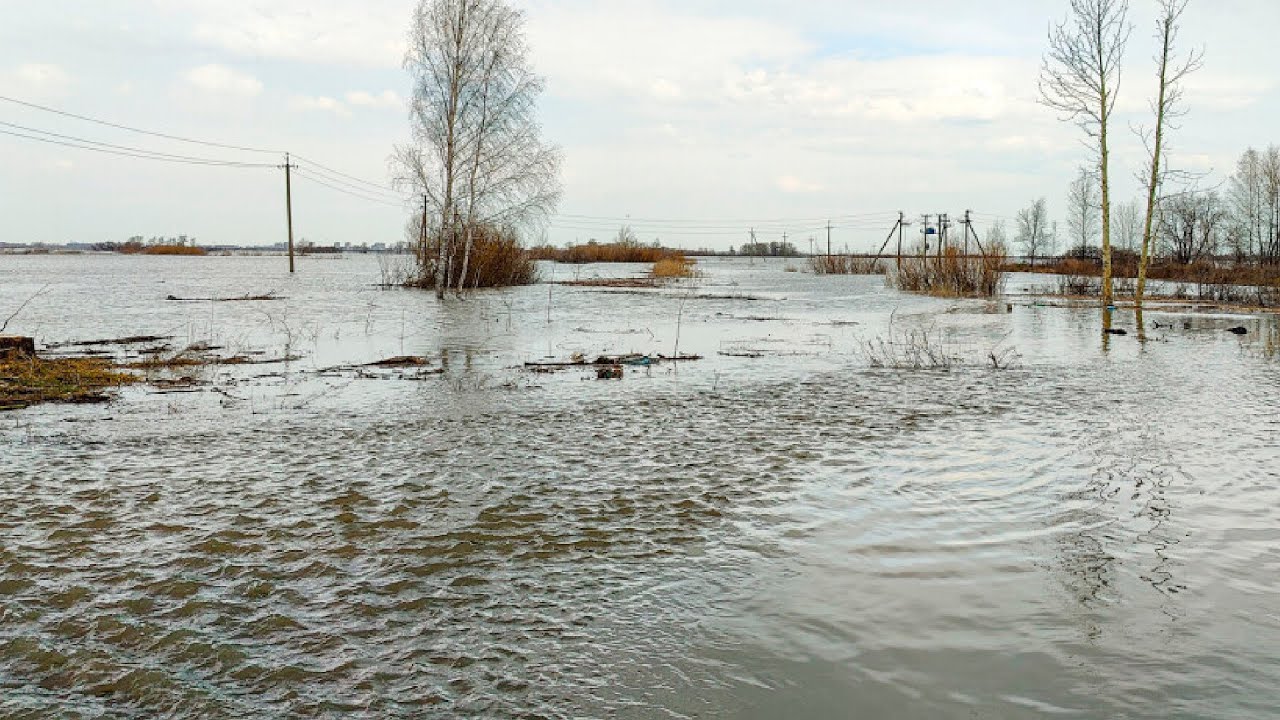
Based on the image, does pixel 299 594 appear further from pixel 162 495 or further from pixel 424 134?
pixel 424 134

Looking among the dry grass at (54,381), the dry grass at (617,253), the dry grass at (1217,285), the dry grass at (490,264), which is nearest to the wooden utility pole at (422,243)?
the dry grass at (490,264)

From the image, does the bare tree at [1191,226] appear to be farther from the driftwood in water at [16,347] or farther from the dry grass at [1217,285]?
the driftwood in water at [16,347]

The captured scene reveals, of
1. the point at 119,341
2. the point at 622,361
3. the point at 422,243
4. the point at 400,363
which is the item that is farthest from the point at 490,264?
the point at 622,361

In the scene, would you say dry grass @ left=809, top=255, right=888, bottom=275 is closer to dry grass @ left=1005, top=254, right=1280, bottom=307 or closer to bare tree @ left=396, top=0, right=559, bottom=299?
dry grass @ left=1005, top=254, right=1280, bottom=307

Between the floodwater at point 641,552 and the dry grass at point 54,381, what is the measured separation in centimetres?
62

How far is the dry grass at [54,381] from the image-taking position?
923 centimetres

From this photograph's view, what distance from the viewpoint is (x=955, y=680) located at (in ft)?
10.7

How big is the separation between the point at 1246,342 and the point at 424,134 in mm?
25429

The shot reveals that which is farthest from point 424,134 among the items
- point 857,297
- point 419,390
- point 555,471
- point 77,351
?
point 555,471

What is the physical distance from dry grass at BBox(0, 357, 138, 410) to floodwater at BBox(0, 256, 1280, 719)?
2.05 feet

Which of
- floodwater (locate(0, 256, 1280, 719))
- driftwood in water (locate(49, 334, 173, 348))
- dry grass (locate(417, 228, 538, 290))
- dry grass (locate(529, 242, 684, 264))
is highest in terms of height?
dry grass (locate(529, 242, 684, 264))

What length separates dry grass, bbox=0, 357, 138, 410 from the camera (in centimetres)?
923

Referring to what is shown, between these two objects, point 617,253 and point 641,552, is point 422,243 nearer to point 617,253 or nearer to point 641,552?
point 641,552

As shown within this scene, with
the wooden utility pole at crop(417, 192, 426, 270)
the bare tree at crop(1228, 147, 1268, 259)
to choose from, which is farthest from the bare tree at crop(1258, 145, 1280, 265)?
the wooden utility pole at crop(417, 192, 426, 270)
